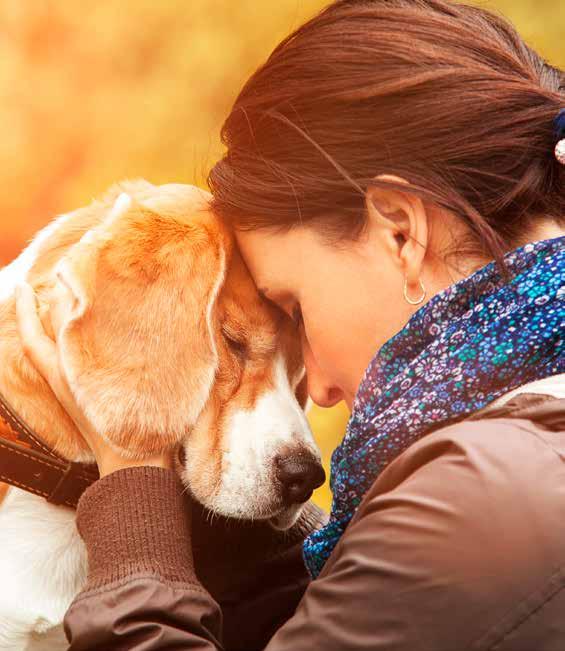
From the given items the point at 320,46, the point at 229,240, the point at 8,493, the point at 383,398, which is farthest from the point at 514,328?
the point at 8,493

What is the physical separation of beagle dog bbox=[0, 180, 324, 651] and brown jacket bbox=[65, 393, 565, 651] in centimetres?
32

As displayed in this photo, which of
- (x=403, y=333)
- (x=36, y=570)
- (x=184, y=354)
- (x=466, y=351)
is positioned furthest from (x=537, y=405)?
(x=36, y=570)

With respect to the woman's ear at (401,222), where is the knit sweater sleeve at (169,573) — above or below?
below

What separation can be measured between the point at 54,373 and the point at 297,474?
0.48 metres

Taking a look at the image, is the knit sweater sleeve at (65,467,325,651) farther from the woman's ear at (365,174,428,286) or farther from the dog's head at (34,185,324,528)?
the woman's ear at (365,174,428,286)

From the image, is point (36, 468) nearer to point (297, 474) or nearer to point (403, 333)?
point (297, 474)

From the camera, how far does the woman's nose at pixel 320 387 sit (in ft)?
5.29

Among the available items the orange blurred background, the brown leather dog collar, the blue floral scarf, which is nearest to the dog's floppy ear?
the brown leather dog collar

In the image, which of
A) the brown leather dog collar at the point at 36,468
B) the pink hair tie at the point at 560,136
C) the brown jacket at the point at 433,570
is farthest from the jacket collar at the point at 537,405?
the brown leather dog collar at the point at 36,468

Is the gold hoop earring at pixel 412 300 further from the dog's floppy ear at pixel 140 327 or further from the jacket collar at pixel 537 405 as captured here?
the dog's floppy ear at pixel 140 327

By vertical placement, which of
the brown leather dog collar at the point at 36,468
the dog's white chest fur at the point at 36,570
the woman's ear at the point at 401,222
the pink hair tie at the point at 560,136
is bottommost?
the dog's white chest fur at the point at 36,570

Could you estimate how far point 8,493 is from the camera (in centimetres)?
166

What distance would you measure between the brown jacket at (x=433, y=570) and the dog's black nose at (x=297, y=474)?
38 centimetres

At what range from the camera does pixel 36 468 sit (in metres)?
1.54
